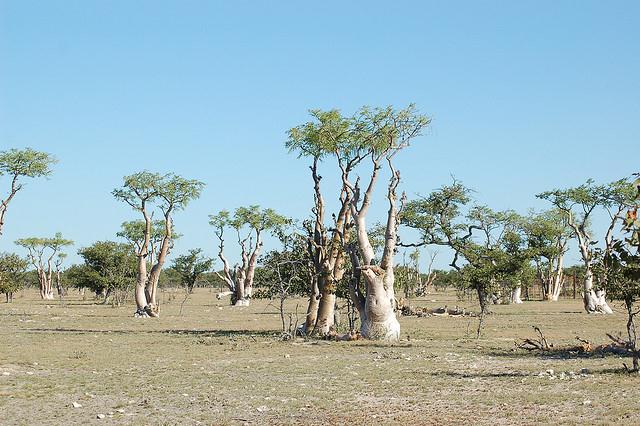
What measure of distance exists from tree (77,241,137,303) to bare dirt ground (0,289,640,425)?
4627 cm

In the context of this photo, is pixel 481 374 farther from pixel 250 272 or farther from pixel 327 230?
pixel 250 272

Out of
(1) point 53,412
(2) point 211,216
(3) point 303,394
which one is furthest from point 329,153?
(2) point 211,216

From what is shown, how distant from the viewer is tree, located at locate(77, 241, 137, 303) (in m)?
76.0

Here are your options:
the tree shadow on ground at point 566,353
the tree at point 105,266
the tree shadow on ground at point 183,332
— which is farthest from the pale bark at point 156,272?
the tree shadow on ground at point 566,353

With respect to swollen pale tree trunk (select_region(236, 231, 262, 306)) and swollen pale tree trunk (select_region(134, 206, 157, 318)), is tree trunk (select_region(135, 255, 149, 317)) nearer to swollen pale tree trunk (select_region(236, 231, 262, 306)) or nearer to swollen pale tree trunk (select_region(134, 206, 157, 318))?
swollen pale tree trunk (select_region(134, 206, 157, 318))

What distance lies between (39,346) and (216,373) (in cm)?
1124

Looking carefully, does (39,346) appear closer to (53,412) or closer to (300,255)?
(300,255)

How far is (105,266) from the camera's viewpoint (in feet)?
254

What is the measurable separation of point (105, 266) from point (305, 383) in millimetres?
63573

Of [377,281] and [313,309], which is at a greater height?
[377,281]

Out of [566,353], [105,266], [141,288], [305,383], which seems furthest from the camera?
[105,266]

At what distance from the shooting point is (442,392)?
53.0 feet

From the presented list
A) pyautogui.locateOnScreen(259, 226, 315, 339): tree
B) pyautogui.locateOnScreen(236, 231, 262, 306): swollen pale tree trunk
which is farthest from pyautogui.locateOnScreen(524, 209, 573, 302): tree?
pyautogui.locateOnScreen(259, 226, 315, 339): tree

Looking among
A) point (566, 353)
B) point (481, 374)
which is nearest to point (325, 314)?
point (566, 353)
